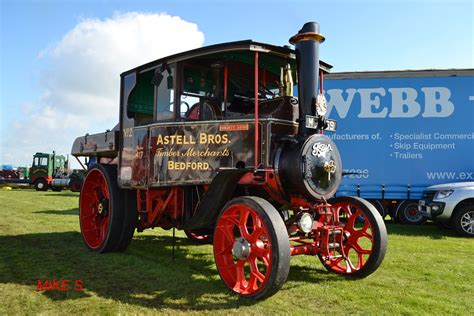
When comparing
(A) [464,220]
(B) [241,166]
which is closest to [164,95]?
(B) [241,166]

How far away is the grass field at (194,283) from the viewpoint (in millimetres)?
3721

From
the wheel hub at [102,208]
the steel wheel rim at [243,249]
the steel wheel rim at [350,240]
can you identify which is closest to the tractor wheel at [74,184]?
the wheel hub at [102,208]

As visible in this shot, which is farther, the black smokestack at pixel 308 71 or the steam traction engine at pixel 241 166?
the black smokestack at pixel 308 71

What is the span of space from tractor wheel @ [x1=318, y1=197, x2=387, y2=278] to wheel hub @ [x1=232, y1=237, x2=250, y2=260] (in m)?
1.00

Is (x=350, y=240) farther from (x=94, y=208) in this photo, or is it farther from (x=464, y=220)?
(x=464, y=220)

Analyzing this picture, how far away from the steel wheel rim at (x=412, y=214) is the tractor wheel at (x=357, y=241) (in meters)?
6.12

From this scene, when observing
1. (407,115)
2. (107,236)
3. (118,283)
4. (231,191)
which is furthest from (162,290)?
(407,115)

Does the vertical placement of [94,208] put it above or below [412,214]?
above

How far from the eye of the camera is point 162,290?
4207 millimetres

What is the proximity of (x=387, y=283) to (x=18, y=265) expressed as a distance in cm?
421

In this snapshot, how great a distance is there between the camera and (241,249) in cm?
394

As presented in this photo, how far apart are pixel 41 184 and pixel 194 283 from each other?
28.0 metres

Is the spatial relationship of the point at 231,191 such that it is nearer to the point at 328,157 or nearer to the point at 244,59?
the point at 328,157

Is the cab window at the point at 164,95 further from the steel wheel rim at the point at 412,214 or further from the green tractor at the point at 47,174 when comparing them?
the green tractor at the point at 47,174
